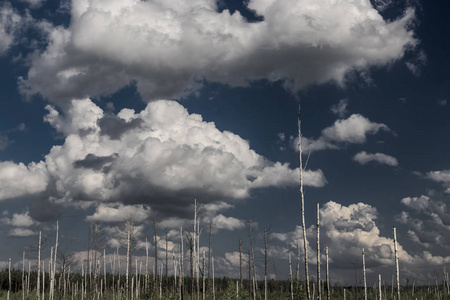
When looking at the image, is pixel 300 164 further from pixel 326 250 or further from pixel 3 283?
pixel 3 283

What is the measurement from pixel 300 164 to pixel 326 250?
1901 cm

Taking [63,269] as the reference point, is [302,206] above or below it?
above

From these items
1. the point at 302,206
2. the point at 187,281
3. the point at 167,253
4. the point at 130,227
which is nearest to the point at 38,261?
the point at 130,227

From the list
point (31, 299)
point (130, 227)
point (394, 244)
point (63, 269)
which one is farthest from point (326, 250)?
point (31, 299)

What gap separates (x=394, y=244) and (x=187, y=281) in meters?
117

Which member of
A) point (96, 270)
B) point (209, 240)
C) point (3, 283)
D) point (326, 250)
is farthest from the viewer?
point (3, 283)

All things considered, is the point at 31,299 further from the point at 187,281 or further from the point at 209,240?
the point at 187,281

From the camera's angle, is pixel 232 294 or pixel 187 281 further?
pixel 187 281

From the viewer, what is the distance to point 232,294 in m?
52.0

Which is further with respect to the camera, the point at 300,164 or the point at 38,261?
the point at 38,261

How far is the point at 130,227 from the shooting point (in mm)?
51219

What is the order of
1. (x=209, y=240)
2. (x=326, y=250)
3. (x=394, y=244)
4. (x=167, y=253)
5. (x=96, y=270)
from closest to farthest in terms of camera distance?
1. (x=394, y=244)
2. (x=326, y=250)
3. (x=209, y=240)
4. (x=167, y=253)
5. (x=96, y=270)

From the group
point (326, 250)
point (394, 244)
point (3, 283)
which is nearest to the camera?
point (394, 244)

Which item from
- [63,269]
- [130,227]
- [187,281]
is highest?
[130,227]
